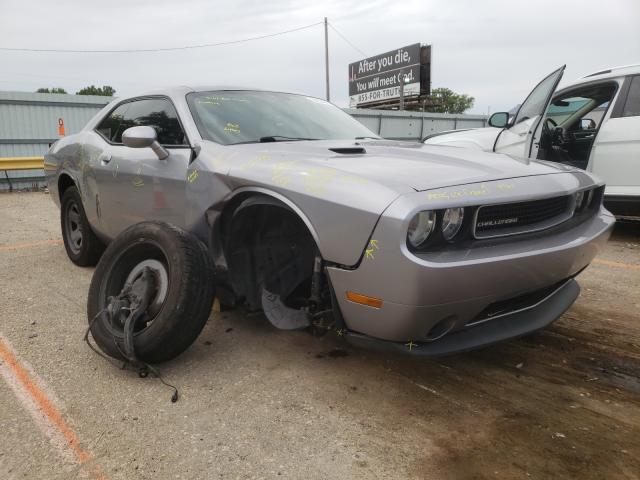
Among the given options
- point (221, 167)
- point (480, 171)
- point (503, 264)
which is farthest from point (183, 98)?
point (503, 264)

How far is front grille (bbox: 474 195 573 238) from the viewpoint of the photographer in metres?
2.23

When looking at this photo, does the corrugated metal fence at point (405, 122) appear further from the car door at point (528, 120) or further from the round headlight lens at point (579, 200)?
the round headlight lens at point (579, 200)

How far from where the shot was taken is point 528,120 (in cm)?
504

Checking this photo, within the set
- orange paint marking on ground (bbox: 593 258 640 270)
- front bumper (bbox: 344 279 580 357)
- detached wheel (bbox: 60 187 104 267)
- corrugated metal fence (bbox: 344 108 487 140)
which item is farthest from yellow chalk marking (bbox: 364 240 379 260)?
corrugated metal fence (bbox: 344 108 487 140)

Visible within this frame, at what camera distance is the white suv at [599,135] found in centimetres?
508

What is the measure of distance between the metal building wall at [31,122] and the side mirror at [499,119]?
10929mm

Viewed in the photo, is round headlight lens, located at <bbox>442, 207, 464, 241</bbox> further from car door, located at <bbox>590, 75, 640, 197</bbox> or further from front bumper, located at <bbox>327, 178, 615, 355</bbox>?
car door, located at <bbox>590, 75, 640, 197</bbox>

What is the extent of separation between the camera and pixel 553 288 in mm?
2617

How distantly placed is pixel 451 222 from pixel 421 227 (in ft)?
0.52

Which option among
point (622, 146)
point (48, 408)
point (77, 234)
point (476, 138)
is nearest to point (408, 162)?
point (48, 408)

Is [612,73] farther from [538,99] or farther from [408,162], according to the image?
[408,162]

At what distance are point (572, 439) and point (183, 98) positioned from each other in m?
2.88

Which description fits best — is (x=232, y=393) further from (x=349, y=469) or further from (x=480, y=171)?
(x=480, y=171)

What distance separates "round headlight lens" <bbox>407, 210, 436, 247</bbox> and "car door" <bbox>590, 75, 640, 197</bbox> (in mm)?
4240
